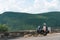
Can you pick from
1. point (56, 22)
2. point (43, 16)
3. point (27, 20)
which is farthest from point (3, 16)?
point (56, 22)

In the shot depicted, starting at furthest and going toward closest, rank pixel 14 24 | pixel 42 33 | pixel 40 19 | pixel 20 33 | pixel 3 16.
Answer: pixel 3 16 → pixel 40 19 → pixel 14 24 → pixel 20 33 → pixel 42 33

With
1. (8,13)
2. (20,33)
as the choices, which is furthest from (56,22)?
(20,33)

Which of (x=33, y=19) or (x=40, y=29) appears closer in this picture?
(x=40, y=29)

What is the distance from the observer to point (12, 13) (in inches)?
1452

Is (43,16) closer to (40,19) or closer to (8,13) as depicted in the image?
(40,19)

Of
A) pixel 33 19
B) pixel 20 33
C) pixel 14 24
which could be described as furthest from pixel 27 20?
pixel 20 33

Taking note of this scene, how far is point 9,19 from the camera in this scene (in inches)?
1373

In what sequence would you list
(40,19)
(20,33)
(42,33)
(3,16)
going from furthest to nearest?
(3,16) < (40,19) < (20,33) < (42,33)

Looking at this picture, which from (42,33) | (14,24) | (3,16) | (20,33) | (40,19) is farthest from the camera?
(3,16)

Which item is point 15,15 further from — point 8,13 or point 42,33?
point 42,33

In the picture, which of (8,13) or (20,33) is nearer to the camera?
(20,33)

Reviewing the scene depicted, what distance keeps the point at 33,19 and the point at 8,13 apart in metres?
4.66

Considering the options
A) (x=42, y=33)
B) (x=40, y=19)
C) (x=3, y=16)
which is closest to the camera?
(x=42, y=33)

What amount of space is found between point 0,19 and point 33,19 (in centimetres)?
532
